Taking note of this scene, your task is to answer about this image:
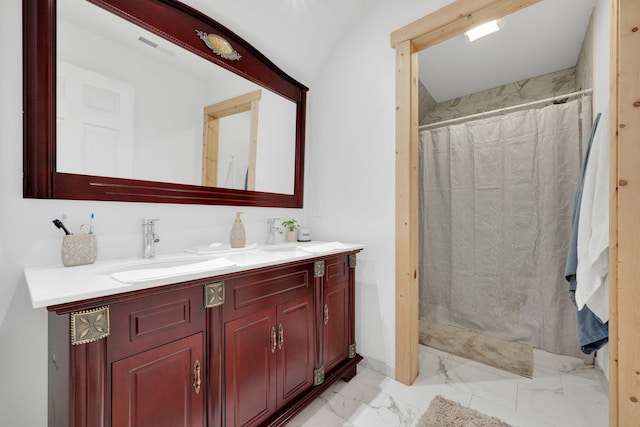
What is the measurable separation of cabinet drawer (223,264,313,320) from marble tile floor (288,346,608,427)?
704 millimetres

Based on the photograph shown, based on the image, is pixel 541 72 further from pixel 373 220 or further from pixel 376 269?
pixel 376 269

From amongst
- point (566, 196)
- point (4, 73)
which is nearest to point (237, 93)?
point (4, 73)

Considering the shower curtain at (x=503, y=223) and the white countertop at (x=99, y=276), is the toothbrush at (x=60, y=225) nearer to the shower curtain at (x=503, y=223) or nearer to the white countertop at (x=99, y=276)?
the white countertop at (x=99, y=276)

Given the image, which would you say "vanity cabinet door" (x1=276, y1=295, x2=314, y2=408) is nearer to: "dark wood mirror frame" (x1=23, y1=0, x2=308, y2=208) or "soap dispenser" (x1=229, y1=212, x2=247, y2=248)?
"soap dispenser" (x1=229, y1=212, x2=247, y2=248)

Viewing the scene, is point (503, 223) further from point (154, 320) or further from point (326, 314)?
point (154, 320)

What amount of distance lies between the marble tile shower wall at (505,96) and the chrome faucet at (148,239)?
276 centimetres

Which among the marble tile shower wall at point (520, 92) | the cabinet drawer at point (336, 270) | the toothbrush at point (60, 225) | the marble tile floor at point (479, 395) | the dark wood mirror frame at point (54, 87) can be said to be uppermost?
the marble tile shower wall at point (520, 92)

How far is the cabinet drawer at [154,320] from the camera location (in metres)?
0.79

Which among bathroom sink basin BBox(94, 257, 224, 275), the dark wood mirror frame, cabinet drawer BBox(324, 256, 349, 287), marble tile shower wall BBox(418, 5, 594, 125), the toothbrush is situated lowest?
cabinet drawer BBox(324, 256, 349, 287)

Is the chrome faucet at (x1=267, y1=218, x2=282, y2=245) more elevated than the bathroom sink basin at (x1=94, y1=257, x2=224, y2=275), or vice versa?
the chrome faucet at (x1=267, y1=218, x2=282, y2=245)

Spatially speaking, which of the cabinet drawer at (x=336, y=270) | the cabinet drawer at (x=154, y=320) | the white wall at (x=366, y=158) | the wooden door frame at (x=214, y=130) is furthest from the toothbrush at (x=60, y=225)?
the white wall at (x=366, y=158)

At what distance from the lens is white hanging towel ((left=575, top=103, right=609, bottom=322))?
120cm

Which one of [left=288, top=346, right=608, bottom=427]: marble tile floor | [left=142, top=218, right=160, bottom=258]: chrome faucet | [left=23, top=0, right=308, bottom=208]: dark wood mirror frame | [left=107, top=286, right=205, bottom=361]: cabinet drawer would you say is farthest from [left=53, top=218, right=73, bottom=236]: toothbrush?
[left=288, top=346, right=608, bottom=427]: marble tile floor

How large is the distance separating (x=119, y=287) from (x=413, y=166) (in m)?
1.62
